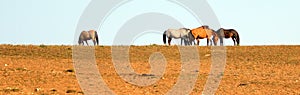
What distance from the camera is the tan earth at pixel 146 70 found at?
2197cm

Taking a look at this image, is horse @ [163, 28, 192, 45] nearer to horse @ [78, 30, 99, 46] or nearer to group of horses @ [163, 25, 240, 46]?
group of horses @ [163, 25, 240, 46]

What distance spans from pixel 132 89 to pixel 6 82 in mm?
4170

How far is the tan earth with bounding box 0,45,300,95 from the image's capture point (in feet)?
72.1

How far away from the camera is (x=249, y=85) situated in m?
23.4

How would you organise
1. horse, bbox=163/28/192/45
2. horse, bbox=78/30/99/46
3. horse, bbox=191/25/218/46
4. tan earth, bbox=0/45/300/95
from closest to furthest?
tan earth, bbox=0/45/300/95 → horse, bbox=78/30/99/46 → horse, bbox=191/25/218/46 → horse, bbox=163/28/192/45

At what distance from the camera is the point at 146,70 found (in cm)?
2839

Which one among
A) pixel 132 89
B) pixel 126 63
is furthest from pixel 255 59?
pixel 132 89

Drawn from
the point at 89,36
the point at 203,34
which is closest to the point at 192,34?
the point at 203,34

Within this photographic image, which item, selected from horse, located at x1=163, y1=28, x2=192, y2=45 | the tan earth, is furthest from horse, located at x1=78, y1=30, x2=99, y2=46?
the tan earth

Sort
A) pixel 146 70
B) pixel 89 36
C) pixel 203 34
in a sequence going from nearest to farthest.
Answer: pixel 146 70, pixel 89 36, pixel 203 34

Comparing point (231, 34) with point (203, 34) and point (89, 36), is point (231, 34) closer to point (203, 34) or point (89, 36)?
point (203, 34)

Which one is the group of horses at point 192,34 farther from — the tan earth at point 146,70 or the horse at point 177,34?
the tan earth at point 146,70

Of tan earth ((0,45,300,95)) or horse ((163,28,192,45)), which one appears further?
horse ((163,28,192,45))

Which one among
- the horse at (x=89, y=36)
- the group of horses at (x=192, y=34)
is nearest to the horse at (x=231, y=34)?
the group of horses at (x=192, y=34)
